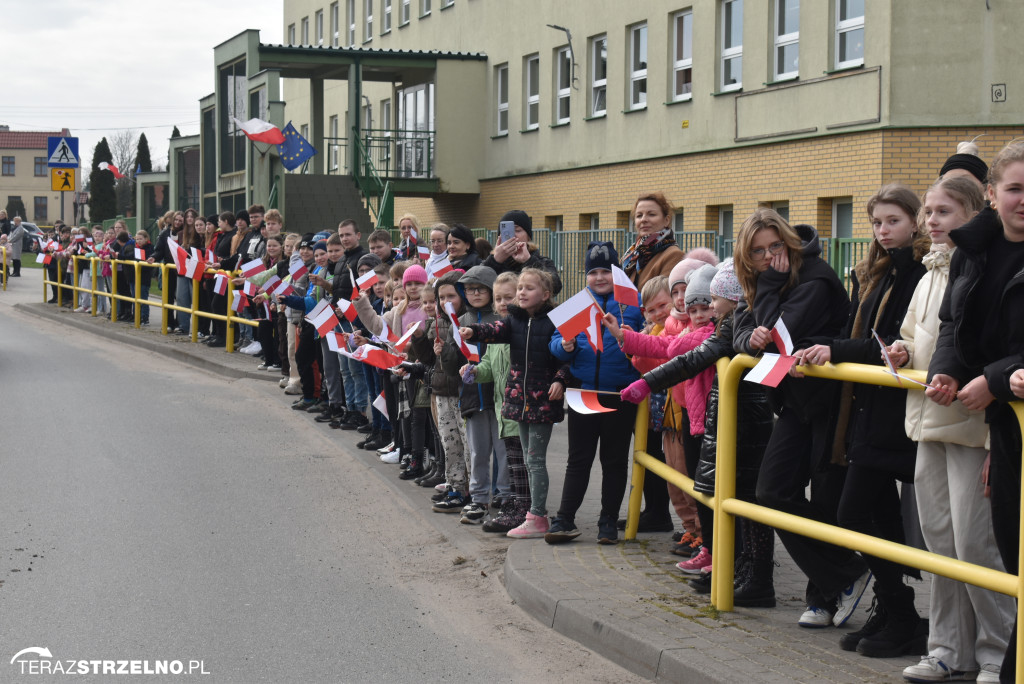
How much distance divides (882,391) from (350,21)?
4347 centimetres

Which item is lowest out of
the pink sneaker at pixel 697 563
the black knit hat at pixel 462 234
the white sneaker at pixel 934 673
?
the pink sneaker at pixel 697 563

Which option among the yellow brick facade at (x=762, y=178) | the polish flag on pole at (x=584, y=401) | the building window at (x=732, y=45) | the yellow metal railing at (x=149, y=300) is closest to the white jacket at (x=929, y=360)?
the polish flag on pole at (x=584, y=401)

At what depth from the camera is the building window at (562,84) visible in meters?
30.4

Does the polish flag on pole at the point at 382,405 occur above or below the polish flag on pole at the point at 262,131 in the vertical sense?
below

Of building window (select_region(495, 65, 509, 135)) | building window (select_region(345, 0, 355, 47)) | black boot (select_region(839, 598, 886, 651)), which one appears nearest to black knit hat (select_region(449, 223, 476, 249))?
black boot (select_region(839, 598, 886, 651))

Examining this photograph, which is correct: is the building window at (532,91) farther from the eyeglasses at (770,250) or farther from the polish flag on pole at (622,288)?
the eyeglasses at (770,250)

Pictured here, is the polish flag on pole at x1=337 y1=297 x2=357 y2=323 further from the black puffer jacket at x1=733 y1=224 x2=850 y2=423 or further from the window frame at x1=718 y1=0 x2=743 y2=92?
the window frame at x1=718 y1=0 x2=743 y2=92

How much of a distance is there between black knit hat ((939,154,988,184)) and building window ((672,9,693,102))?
1968 cm

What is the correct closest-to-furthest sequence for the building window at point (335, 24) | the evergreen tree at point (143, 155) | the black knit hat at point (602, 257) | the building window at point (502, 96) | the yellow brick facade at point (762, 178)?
the black knit hat at point (602, 257) → the yellow brick facade at point (762, 178) → the building window at point (502, 96) → the building window at point (335, 24) → the evergreen tree at point (143, 155)

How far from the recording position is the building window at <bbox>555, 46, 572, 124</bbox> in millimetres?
30438

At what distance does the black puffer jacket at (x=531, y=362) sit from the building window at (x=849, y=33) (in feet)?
46.5

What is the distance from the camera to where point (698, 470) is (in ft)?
20.3

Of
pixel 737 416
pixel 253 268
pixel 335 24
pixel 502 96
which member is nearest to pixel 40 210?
pixel 335 24

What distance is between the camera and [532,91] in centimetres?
3222
